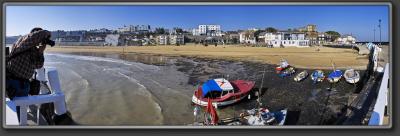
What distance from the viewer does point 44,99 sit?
436 cm

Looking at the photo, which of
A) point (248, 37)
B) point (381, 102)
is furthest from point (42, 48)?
point (381, 102)

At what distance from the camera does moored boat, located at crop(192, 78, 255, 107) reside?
4531 mm

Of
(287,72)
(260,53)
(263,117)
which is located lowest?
(263,117)

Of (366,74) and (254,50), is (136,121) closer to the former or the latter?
(254,50)

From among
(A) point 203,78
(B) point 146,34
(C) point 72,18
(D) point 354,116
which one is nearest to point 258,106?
(A) point 203,78

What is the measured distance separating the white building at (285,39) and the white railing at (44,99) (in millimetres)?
1716

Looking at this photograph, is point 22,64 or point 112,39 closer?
point 22,64

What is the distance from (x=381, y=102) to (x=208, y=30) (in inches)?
59.8

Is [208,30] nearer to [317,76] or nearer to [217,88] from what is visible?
[217,88]

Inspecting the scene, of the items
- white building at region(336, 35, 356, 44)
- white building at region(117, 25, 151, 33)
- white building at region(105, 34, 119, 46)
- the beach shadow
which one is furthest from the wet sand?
white building at region(336, 35, 356, 44)

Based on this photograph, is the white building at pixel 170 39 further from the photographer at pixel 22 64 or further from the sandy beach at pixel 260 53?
the photographer at pixel 22 64

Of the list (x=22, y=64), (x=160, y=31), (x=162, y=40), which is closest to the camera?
(x=22, y=64)

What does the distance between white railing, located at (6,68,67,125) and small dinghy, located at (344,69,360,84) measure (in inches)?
92.1

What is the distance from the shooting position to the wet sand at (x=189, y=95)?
14.6ft
